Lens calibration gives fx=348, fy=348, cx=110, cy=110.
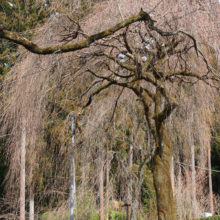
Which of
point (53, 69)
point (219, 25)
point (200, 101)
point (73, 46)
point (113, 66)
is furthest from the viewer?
point (113, 66)

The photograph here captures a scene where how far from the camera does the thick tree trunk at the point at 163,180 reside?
4.77m

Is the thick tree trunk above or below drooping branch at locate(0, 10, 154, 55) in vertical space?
below

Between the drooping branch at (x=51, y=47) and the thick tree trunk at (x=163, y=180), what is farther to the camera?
the thick tree trunk at (x=163, y=180)

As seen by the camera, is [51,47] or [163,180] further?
[163,180]

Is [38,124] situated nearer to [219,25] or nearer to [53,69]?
[53,69]

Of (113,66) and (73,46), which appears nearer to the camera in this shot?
(73,46)

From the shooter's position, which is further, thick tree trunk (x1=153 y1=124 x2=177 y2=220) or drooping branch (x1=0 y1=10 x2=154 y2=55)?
thick tree trunk (x1=153 y1=124 x2=177 y2=220)

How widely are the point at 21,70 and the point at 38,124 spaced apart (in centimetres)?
85

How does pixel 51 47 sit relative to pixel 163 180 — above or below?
above

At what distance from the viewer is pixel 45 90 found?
5.07m

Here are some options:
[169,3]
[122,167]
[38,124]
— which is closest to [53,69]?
[38,124]

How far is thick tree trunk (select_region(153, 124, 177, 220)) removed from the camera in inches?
188

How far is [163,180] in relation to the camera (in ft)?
16.0

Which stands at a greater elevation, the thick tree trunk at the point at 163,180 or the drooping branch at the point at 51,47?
the drooping branch at the point at 51,47
